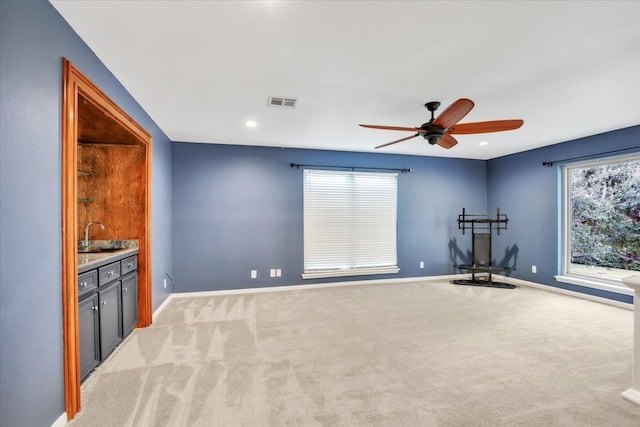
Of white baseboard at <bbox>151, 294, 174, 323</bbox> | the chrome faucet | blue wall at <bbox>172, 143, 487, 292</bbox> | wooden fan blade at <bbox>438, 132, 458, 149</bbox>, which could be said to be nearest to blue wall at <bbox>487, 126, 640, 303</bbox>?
blue wall at <bbox>172, 143, 487, 292</bbox>

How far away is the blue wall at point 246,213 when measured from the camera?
4551mm

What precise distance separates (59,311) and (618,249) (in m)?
6.27

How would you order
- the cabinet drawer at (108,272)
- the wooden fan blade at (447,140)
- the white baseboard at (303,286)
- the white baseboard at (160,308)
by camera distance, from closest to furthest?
the cabinet drawer at (108,272) < the wooden fan blade at (447,140) < the white baseboard at (160,308) < the white baseboard at (303,286)

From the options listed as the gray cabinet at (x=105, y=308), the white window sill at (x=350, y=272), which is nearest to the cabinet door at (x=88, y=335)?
the gray cabinet at (x=105, y=308)

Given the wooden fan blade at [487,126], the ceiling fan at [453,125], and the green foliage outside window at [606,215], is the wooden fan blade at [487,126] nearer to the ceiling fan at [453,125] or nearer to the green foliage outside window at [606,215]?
the ceiling fan at [453,125]

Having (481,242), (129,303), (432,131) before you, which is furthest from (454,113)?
(481,242)

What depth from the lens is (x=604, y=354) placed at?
8.52 feet

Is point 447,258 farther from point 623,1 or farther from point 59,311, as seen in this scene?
point 59,311

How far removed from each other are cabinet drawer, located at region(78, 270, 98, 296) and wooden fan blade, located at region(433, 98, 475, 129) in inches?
117

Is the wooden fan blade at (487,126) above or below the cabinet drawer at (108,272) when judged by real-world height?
above

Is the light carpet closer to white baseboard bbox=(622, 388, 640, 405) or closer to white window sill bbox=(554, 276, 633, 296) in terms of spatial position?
white baseboard bbox=(622, 388, 640, 405)

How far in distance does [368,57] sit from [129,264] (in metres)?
3.00

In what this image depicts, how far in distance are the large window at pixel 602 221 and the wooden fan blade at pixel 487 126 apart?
280 cm

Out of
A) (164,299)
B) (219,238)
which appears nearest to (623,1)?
(219,238)
